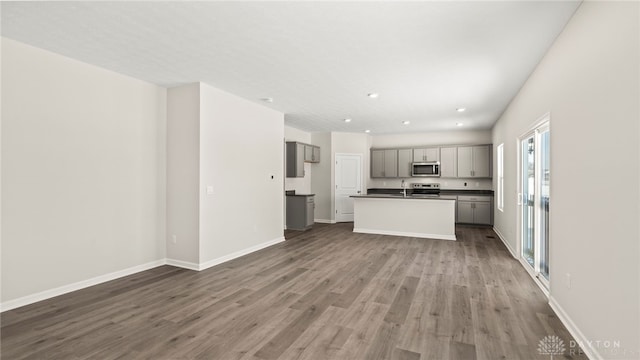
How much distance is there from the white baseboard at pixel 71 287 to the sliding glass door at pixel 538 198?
5.23 metres

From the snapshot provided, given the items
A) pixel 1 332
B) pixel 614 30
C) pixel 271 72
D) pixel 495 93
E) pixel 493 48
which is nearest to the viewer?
pixel 614 30

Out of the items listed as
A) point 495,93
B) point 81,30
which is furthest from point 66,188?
point 495,93

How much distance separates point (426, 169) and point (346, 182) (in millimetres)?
2341

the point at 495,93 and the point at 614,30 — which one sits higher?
the point at 495,93

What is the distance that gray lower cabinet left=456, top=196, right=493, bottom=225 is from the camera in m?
8.01

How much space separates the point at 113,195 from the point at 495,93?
5803mm

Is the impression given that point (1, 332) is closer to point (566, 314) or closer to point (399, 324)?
point (399, 324)

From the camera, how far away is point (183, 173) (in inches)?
176

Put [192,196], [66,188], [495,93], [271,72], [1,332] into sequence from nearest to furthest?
[1,332] < [66,188] < [271,72] < [192,196] < [495,93]

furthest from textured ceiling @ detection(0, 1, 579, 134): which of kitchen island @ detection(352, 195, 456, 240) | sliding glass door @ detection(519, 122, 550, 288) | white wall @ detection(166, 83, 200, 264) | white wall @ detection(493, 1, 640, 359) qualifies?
kitchen island @ detection(352, 195, 456, 240)

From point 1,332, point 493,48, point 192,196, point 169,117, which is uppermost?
point 493,48

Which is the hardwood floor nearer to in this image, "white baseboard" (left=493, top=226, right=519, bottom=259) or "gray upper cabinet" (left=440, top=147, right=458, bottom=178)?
"white baseboard" (left=493, top=226, right=519, bottom=259)

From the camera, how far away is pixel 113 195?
3928 millimetres

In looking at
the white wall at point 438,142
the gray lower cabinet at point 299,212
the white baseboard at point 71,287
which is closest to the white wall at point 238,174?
the white baseboard at point 71,287
